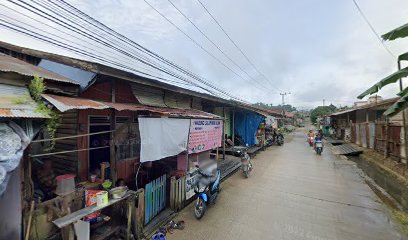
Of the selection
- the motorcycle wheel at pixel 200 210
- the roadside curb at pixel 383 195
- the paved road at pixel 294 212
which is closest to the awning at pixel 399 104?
the paved road at pixel 294 212

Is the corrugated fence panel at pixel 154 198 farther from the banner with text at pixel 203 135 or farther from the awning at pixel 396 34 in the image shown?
the awning at pixel 396 34

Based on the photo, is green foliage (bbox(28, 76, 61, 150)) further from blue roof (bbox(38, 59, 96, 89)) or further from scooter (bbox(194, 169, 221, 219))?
scooter (bbox(194, 169, 221, 219))

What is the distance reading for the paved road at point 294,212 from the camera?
469 centimetres

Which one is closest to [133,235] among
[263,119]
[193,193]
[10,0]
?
[193,193]

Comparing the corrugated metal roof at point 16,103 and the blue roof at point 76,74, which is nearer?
the corrugated metal roof at point 16,103

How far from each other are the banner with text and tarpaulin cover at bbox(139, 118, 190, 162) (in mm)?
363

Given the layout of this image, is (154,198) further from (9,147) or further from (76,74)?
(76,74)

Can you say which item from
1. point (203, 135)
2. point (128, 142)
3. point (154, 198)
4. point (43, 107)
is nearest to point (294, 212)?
point (203, 135)

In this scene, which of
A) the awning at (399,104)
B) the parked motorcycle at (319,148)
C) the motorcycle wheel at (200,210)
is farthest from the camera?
the parked motorcycle at (319,148)

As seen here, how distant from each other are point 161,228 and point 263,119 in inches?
571

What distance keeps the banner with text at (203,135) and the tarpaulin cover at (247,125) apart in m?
Result: 9.32

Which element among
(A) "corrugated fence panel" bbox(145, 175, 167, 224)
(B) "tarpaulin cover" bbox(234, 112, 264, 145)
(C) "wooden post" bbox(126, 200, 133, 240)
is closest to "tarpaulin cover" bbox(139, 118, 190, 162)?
(A) "corrugated fence panel" bbox(145, 175, 167, 224)

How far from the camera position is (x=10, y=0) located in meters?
3.96

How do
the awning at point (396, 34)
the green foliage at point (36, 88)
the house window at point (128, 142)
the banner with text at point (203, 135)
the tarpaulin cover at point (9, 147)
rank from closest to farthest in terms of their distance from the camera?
the tarpaulin cover at point (9, 147) < the green foliage at point (36, 88) < the awning at point (396, 34) < the house window at point (128, 142) < the banner with text at point (203, 135)
